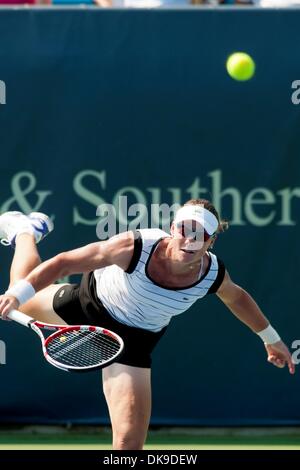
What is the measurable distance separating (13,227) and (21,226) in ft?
0.16

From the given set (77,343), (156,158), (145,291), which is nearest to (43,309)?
(77,343)

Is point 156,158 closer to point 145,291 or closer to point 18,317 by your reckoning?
point 145,291

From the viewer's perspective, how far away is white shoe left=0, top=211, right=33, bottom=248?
17.5ft

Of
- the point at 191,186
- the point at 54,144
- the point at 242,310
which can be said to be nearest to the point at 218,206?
the point at 191,186

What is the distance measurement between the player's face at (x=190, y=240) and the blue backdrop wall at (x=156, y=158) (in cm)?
172

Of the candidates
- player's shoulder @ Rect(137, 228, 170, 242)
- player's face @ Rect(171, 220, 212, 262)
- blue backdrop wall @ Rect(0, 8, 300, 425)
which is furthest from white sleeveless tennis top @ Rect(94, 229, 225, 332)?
blue backdrop wall @ Rect(0, 8, 300, 425)

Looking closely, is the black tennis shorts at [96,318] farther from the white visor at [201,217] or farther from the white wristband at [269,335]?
the white visor at [201,217]

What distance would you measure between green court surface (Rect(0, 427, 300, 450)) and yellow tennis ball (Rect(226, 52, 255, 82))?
1.99 metres

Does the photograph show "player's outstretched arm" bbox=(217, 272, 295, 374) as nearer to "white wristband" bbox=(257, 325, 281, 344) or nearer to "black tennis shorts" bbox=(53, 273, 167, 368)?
"white wristband" bbox=(257, 325, 281, 344)

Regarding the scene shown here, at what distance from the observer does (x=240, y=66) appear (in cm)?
625

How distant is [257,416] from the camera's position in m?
6.42

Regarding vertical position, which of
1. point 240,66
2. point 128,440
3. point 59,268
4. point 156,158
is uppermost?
point 240,66

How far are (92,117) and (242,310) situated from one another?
1882 mm

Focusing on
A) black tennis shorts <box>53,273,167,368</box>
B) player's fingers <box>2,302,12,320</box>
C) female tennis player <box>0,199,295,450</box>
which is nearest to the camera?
player's fingers <box>2,302,12,320</box>
